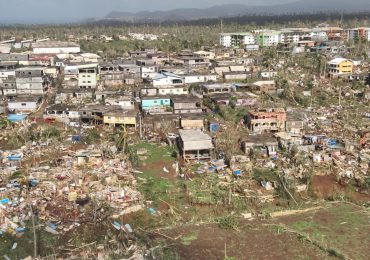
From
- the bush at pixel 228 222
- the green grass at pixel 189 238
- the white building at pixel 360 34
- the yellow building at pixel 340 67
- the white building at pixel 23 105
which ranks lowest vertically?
the green grass at pixel 189 238

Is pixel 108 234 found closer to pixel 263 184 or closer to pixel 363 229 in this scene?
pixel 263 184

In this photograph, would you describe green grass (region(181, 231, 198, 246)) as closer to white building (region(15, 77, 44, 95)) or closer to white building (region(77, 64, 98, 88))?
white building (region(15, 77, 44, 95))

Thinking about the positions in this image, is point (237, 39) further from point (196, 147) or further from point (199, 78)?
point (196, 147)

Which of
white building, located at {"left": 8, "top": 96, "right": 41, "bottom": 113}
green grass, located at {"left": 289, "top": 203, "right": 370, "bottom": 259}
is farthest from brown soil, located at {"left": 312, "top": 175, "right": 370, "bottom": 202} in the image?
white building, located at {"left": 8, "top": 96, "right": 41, "bottom": 113}

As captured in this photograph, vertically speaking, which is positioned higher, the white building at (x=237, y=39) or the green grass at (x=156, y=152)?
the white building at (x=237, y=39)

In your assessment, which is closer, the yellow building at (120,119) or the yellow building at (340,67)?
the yellow building at (120,119)

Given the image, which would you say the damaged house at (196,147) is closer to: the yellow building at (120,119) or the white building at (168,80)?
the yellow building at (120,119)

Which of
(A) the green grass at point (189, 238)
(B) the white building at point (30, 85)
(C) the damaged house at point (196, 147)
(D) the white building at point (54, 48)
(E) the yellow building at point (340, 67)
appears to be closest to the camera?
(A) the green grass at point (189, 238)

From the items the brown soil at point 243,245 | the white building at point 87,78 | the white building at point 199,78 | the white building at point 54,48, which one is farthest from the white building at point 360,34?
the brown soil at point 243,245

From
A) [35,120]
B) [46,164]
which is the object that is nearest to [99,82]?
[35,120]
